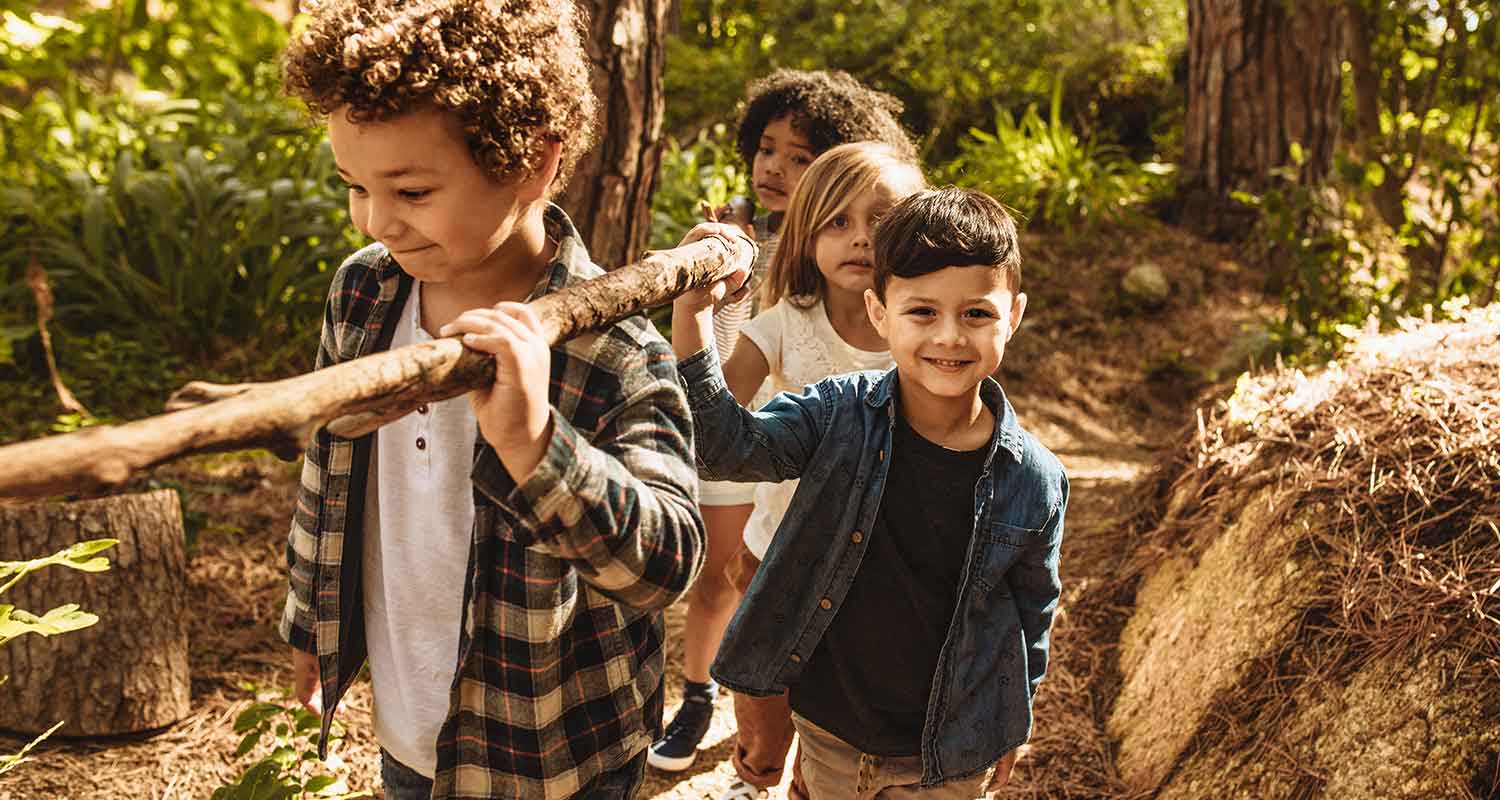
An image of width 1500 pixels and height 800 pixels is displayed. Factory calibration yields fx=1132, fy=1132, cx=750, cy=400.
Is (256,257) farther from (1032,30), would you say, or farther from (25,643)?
(1032,30)

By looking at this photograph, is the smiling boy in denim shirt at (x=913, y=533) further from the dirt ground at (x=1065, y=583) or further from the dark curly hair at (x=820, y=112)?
the dark curly hair at (x=820, y=112)

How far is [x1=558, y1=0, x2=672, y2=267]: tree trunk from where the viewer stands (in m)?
3.67

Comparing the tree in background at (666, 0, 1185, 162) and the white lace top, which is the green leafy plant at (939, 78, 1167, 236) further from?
the white lace top

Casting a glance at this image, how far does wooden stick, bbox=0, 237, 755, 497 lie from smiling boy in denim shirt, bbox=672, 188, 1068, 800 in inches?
23.6

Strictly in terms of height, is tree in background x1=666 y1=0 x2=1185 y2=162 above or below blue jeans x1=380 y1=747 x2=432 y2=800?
above

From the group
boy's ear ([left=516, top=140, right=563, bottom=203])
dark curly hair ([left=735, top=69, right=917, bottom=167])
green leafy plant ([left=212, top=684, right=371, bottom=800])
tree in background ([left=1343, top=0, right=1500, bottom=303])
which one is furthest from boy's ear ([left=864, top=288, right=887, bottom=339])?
tree in background ([left=1343, top=0, right=1500, bottom=303])

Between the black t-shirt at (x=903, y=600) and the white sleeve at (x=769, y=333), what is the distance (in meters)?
0.70

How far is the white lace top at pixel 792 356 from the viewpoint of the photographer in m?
2.84

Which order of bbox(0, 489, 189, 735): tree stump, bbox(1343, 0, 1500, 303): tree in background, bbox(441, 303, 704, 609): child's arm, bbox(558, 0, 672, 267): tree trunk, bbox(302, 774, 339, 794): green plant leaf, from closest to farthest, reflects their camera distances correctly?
bbox(441, 303, 704, 609): child's arm, bbox(302, 774, 339, 794): green plant leaf, bbox(0, 489, 189, 735): tree stump, bbox(558, 0, 672, 267): tree trunk, bbox(1343, 0, 1500, 303): tree in background

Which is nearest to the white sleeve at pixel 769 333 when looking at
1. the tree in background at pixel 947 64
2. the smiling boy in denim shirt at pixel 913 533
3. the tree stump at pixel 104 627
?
the smiling boy in denim shirt at pixel 913 533

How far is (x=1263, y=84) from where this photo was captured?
7.62m

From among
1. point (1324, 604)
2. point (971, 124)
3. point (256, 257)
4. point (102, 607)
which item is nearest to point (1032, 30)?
point (971, 124)

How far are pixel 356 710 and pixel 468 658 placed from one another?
6.52ft

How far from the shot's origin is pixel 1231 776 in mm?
2709
